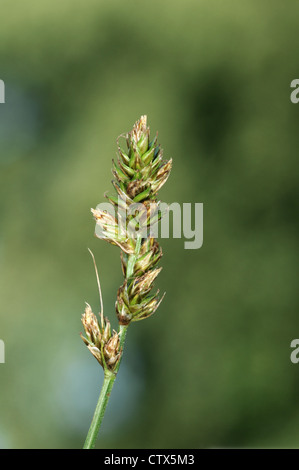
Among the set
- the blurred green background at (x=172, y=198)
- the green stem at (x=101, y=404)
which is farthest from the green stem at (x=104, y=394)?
the blurred green background at (x=172, y=198)

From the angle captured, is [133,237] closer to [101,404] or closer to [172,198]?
[101,404]

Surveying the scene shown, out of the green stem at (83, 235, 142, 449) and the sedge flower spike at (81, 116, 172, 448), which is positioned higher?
the sedge flower spike at (81, 116, 172, 448)

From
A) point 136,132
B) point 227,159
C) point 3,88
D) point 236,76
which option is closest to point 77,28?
point 3,88

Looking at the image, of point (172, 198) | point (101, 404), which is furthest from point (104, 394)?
point (172, 198)

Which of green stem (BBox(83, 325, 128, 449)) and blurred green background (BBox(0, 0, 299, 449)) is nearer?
green stem (BBox(83, 325, 128, 449))

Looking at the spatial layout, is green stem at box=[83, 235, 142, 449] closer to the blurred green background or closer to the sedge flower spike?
the sedge flower spike

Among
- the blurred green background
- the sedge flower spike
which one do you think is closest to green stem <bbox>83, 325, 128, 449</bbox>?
the sedge flower spike
